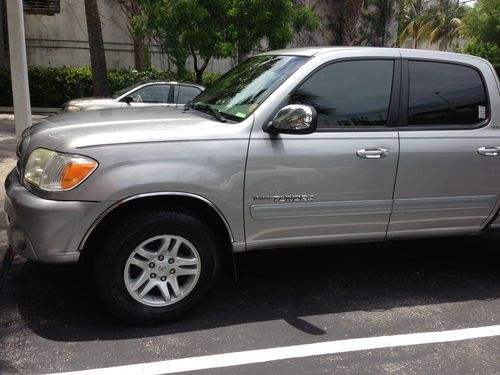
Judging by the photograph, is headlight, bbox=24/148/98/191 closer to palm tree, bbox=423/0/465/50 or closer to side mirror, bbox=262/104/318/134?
side mirror, bbox=262/104/318/134

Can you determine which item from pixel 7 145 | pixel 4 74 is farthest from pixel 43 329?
pixel 4 74

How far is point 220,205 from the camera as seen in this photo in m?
3.56

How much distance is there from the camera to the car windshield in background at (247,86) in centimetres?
384

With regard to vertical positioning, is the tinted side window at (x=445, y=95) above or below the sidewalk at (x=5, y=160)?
above

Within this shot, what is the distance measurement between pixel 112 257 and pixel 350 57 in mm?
2247

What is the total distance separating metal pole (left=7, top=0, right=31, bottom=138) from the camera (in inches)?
314

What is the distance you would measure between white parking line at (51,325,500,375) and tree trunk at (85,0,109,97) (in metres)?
12.3

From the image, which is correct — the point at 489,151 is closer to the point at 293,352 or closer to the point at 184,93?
the point at 293,352

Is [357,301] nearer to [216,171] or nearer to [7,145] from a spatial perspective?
[216,171]

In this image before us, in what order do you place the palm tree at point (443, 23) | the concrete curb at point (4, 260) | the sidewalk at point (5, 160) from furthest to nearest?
the palm tree at point (443, 23), the sidewalk at point (5, 160), the concrete curb at point (4, 260)

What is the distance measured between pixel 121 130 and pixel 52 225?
747 millimetres

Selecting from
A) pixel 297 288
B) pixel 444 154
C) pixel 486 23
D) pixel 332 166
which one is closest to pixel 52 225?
pixel 332 166

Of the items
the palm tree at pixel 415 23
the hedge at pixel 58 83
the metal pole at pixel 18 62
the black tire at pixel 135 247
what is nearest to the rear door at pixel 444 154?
the black tire at pixel 135 247

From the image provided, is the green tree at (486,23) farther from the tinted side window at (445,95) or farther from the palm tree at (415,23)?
the palm tree at (415,23)
